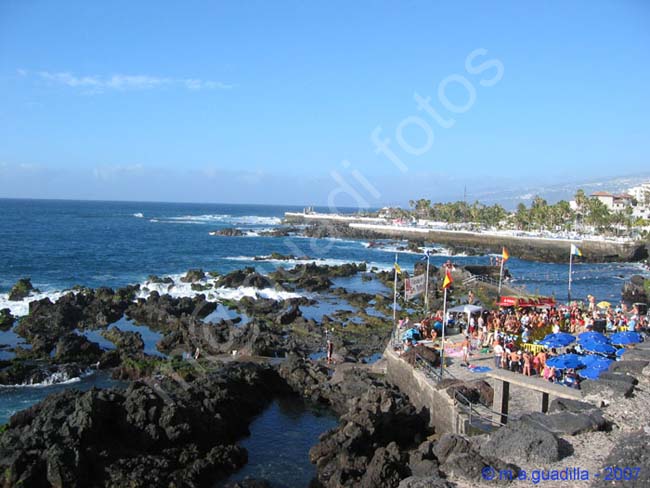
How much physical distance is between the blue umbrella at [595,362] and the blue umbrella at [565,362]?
26 cm

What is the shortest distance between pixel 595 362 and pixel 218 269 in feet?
154

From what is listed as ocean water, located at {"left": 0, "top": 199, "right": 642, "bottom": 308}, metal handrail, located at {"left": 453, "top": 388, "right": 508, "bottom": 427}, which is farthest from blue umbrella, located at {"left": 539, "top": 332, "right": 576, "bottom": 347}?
ocean water, located at {"left": 0, "top": 199, "right": 642, "bottom": 308}

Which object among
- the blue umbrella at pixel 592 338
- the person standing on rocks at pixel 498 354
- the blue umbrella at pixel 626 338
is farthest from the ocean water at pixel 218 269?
the blue umbrella at pixel 626 338

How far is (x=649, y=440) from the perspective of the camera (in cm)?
1032

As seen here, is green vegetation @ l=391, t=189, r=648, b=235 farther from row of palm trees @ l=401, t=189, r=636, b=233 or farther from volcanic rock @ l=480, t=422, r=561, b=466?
volcanic rock @ l=480, t=422, r=561, b=466

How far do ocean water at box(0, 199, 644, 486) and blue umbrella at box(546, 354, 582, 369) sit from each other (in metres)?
7.41

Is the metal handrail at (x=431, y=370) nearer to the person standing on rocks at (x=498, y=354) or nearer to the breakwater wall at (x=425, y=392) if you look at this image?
the breakwater wall at (x=425, y=392)

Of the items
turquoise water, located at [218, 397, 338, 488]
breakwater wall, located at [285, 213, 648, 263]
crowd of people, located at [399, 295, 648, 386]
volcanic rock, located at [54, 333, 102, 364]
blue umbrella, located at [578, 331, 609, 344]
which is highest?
blue umbrella, located at [578, 331, 609, 344]

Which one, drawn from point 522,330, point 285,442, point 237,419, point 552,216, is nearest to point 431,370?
point 285,442

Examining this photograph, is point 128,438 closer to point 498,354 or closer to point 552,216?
point 498,354

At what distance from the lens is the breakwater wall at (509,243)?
247 feet

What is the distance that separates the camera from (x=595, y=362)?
16.5 meters

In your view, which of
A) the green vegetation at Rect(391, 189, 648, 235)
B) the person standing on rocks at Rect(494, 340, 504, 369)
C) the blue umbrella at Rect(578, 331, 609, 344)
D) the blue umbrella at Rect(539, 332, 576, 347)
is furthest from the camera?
the green vegetation at Rect(391, 189, 648, 235)

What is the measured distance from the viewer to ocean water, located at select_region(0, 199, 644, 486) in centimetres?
1723
